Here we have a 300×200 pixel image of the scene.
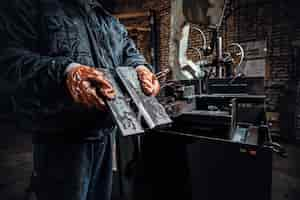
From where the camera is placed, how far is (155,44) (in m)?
5.11

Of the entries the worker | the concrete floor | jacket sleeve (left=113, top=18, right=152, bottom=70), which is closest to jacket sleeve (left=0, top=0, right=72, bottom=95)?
the worker

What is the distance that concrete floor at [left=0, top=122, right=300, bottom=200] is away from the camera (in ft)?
7.48

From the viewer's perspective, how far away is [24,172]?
2.83 meters

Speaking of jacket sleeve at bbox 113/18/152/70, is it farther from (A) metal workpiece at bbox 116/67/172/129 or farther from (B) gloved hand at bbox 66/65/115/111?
(B) gloved hand at bbox 66/65/115/111

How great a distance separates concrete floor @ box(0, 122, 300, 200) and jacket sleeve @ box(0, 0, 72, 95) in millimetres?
1509

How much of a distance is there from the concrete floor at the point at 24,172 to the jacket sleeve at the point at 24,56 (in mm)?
1509

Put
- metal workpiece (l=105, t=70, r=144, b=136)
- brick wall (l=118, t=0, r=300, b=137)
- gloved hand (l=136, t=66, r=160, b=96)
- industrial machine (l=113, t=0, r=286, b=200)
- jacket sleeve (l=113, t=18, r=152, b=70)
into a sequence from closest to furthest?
metal workpiece (l=105, t=70, r=144, b=136), gloved hand (l=136, t=66, r=160, b=96), jacket sleeve (l=113, t=18, r=152, b=70), industrial machine (l=113, t=0, r=286, b=200), brick wall (l=118, t=0, r=300, b=137)

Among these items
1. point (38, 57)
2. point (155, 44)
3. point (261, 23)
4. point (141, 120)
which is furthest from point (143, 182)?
point (155, 44)

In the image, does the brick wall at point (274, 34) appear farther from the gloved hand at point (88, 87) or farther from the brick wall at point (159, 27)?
the gloved hand at point (88, 87)

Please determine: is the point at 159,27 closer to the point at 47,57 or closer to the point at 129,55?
the point at 129,55

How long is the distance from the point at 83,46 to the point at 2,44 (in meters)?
0.19

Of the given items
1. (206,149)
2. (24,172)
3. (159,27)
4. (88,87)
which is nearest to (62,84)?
(88,87)

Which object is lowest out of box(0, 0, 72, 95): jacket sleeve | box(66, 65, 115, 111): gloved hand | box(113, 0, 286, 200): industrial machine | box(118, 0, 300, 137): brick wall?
box(113, 0, 286, 200): industrial machine

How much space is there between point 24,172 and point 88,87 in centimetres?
282
